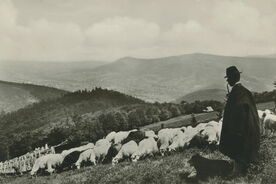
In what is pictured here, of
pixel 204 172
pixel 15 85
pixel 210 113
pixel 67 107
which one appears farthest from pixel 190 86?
pixel 204 172

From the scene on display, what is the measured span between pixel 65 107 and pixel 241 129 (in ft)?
155

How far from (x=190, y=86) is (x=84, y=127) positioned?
378ft

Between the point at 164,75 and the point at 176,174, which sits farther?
the point at 164,75

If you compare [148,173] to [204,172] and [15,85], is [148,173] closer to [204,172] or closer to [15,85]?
[204,172]

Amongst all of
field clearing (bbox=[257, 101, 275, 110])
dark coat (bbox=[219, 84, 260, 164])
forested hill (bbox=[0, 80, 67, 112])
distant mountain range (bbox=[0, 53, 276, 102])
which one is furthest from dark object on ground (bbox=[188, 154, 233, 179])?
distant mountain range (bbox=[0, 53, 276, 102])

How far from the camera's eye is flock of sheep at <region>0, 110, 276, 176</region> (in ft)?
40.4

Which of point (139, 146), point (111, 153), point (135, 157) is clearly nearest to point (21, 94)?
point (111, 153)

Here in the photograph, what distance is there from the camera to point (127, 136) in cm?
1686

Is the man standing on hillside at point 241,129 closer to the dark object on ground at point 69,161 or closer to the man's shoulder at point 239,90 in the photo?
the man's shoulder at point 239,90

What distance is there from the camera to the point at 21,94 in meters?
83.2

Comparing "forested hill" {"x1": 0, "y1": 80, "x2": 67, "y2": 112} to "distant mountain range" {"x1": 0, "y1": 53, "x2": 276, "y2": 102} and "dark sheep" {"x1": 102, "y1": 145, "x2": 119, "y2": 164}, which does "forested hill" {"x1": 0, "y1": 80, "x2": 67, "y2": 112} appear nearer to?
"distant mountain range" {"x1": 0, "y1": 53, "x2": 276, "y2": 102}

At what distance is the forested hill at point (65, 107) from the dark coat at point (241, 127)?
38.8 m

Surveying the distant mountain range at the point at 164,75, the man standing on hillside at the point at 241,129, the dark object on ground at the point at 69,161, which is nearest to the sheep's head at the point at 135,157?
the dark object on ground at the point at 69,161

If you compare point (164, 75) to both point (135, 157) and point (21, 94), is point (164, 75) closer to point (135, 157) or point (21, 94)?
point (21, 94)
